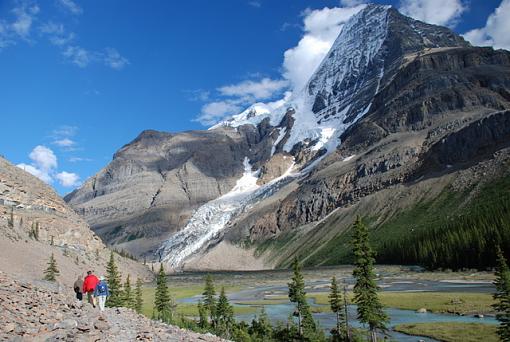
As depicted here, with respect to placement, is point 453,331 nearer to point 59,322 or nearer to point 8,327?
point 59,322

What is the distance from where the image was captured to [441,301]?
89.7 m

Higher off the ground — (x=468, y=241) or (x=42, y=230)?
(x=42, y=230)

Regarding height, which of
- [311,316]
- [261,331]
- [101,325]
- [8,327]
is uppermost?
[8,327]

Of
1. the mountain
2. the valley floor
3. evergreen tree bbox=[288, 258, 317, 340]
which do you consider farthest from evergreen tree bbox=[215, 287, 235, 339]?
the mountain

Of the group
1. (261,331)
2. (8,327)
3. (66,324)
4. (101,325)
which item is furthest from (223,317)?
(8,327)

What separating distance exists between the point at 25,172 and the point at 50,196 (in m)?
13.1

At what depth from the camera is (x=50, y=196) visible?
543 ft

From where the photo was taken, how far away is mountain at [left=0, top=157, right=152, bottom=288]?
11350cm

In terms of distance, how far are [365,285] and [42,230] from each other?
120 meters

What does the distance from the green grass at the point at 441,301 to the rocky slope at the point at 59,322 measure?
64.9 metres

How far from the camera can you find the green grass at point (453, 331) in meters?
55.1

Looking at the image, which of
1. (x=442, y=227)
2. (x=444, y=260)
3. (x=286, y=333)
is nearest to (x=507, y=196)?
(x=442, y=227)

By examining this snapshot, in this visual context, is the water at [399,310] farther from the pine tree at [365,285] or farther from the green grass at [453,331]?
the pine tree at [365,285]

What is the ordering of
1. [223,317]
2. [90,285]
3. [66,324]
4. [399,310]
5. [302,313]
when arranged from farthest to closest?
[399,310]
[223,317]
[302,313]
[90,285]
[66,324]
